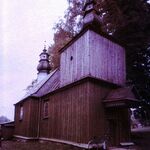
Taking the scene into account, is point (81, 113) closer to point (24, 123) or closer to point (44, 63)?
point (24, 123)

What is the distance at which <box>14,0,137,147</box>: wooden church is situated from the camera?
14680 mm

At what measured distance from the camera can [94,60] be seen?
15.9 metres

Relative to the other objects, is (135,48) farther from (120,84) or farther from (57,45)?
(57,45)

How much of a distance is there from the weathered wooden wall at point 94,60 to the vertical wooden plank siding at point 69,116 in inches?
46.2

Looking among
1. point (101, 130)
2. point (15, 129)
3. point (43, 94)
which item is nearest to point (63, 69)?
point (43, 94)

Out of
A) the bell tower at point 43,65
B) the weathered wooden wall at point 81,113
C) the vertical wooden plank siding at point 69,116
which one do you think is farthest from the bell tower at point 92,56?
the bell tower at point 43,65

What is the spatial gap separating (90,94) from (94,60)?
8.22ft

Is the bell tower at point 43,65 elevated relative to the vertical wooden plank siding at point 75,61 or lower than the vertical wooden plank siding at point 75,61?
elevated

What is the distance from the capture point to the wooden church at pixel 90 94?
14.7 metres

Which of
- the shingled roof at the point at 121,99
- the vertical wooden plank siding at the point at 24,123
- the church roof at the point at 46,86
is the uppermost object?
the church roof at the point at 46,86

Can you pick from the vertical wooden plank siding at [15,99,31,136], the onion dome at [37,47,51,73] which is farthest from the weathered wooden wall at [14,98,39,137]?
the onion dome at [37,47,51,73]

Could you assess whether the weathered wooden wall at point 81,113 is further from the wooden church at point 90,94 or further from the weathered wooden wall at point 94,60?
the weathered wooden wall at point 94,60

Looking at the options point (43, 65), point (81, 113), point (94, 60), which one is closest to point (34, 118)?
point (81, 113)

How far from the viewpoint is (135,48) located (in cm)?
2188
